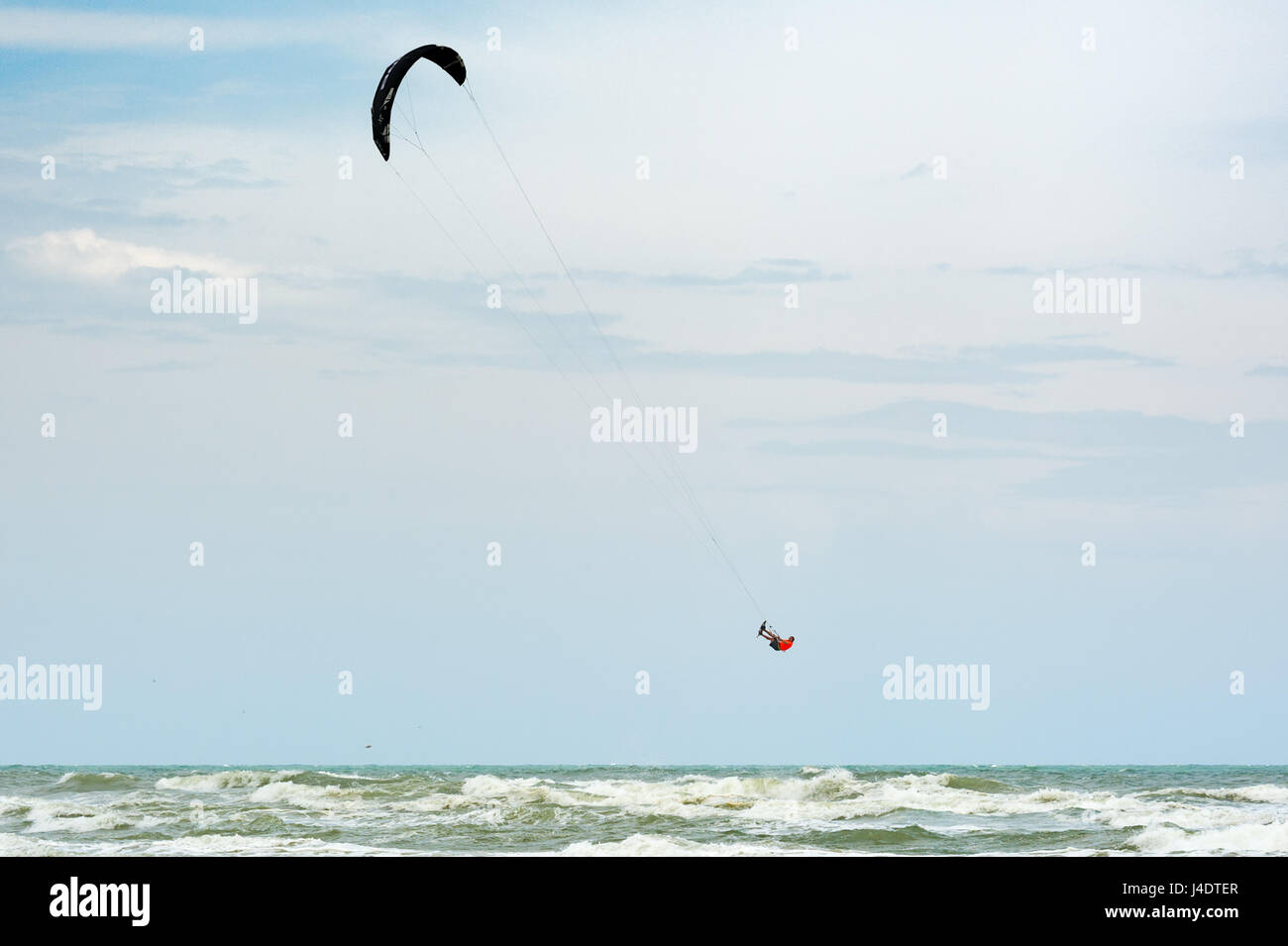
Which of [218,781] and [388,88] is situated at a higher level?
[388,88]

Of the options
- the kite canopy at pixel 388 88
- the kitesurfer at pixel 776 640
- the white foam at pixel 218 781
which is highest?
the kite canopy at pixel 388 88

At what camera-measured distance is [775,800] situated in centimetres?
3031

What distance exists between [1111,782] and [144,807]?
2474 centimetres

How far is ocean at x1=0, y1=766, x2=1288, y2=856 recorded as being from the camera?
74.9 feet

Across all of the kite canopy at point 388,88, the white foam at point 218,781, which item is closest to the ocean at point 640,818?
the white foam at point 218,781

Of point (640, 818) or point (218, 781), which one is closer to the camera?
point (640, 818)

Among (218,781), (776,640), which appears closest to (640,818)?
(776,640)

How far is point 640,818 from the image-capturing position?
1062 inches

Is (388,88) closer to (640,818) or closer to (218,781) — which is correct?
(640,818)

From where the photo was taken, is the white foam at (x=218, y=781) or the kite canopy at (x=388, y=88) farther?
the white foam at (x=218, y=781)

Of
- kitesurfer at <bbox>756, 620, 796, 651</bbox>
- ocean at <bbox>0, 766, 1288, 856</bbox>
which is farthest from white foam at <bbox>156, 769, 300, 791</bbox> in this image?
kitesurfer at <bbox>756, 620, 796, 651</bbox>

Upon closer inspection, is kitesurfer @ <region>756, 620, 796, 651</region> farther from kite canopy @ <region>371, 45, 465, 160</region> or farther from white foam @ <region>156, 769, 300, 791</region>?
white foam @ <region>156, 769, 300, 791</region>

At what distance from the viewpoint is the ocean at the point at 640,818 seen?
22828 millimetres

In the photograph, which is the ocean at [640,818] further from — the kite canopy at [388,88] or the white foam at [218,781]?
the kite canopy at [388,88]
